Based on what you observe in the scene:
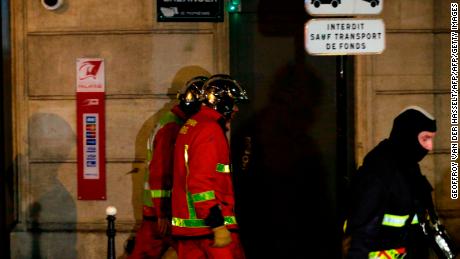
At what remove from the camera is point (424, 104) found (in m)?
7.89

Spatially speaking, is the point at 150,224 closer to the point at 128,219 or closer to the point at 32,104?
the point at 128,219

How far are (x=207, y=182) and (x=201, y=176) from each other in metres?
0.07

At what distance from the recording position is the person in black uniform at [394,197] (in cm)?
441

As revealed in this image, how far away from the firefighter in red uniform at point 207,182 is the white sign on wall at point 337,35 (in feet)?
2.76

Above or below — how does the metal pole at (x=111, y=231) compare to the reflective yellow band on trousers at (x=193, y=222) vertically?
below

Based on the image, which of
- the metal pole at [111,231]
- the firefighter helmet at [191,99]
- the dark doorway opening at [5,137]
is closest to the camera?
the metal pole at [111,231]

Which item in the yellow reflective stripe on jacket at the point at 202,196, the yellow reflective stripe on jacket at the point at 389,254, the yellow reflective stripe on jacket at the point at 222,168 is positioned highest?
the yellow reflective stripe on jacket at the point at 222,168

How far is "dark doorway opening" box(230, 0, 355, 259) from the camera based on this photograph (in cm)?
824

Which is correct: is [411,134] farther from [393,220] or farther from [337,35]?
[337,35]

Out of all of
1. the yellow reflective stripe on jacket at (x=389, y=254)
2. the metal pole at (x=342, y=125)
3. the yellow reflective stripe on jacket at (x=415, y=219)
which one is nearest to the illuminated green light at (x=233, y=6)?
the metal pole at (x=342, y=125)

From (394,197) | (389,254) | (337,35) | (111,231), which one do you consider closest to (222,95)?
(337,35)

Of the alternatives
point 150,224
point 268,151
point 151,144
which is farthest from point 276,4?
point 150,224

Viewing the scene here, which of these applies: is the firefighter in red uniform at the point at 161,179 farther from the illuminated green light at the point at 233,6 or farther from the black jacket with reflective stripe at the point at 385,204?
the black jacket with reflective stripe at the point at 385,204

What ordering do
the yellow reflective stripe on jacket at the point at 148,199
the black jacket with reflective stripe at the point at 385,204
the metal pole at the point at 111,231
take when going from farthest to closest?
the yellow reflective stripe on jacket at the point at 148,199 < the metal pole at the point at 111,231 < the black jacket with reflective stripe at the point at 385,204
